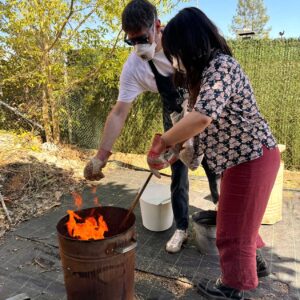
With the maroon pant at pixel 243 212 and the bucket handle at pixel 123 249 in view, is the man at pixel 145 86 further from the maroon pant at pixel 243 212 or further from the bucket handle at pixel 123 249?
the maroon pant at pixel 243 212

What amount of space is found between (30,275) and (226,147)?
1874 millimetres

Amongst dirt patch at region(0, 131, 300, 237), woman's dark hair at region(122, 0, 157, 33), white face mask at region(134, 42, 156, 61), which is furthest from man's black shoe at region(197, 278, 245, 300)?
dirt patch at region(0, 131, 300, 237)

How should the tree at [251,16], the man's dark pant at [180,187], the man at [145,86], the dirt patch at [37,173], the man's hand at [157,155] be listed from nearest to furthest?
the man's hand at [157,155] → the man at [145,86] → the man's dark pant at [180,187] → the dirt patch at [37,173] → the tree at [251,16]

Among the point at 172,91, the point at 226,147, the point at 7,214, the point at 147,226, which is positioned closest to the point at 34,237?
the point at 7,214

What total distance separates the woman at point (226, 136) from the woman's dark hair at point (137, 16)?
24.0 inches

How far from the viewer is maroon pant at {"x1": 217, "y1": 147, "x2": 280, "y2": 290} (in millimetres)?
1854

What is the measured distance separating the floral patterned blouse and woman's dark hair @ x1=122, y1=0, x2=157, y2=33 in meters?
0.75

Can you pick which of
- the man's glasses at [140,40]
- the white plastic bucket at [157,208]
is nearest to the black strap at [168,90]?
the man's glasses at [140,40]

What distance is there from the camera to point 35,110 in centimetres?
646

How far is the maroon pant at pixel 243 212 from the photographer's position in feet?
6.08

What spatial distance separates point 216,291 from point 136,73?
1.62 meters

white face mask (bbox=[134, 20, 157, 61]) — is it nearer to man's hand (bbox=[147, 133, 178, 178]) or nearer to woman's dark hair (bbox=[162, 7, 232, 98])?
woman's dark hair (bbox=[162, 7, 232, 98])

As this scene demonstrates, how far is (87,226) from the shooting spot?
2.07 meters

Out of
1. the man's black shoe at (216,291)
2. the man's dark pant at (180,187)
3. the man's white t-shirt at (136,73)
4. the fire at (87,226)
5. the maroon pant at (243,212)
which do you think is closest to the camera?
the maroon pant at (243,212)
